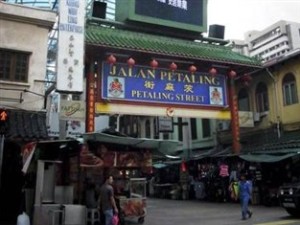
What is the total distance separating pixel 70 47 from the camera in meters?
15.8

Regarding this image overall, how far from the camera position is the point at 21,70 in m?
15.6

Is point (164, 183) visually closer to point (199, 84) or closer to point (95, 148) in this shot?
point (199, 84)

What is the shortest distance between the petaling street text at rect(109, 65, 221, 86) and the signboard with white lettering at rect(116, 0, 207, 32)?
2.98 meters

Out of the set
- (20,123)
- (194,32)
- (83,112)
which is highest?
(194,32)

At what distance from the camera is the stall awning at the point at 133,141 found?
47.3ft

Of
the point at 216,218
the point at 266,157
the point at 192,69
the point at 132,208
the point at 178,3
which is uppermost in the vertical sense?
the point at 178,3

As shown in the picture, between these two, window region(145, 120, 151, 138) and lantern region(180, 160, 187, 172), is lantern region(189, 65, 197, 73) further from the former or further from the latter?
window region(145, 120, 151, 138)

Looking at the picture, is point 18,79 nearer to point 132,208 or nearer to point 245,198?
point 132,208

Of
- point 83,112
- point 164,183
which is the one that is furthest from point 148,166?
point 164,183

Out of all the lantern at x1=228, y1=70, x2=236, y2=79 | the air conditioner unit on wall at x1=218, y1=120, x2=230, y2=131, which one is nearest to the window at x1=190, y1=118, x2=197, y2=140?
the air conditioner unit on wall at x1=218, y1=120, x2=230, y2=131

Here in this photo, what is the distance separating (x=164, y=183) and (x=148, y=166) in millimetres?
15998

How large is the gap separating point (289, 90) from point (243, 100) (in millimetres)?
4096

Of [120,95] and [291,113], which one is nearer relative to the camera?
[120,95]

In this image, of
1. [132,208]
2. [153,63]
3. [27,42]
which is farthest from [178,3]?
[132,208]
